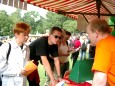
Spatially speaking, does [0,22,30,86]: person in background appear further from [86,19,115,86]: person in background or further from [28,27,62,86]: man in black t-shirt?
[86,19,115,86]: person in background

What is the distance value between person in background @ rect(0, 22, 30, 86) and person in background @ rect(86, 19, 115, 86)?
45.2 inches

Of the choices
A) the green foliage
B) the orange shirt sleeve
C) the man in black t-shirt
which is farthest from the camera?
the green foliage

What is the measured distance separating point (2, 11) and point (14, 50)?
223 feet

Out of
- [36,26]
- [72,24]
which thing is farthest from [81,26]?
[36,26]

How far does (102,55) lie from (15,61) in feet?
4.52

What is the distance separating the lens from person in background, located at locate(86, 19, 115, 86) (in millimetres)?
2105

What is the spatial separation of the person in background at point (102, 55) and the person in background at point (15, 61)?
3.76 feet

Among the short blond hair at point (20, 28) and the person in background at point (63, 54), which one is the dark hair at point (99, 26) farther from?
the person in background at point (63, 54)

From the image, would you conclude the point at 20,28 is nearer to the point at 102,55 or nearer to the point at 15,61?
the point at 15,61

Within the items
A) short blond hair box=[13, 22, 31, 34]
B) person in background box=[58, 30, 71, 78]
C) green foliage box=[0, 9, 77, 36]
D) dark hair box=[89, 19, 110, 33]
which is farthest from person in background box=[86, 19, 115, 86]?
green foliage box=[0, 9, 77, 36]

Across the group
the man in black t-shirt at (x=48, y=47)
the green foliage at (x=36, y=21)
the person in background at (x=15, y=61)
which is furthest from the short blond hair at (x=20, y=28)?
the green foliage at (x=36, y=21)

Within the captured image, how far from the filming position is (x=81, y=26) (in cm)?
673

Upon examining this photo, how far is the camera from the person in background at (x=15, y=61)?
10.2 feet

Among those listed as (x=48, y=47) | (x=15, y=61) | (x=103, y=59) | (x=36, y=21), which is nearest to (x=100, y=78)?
(x=103, y=59)
